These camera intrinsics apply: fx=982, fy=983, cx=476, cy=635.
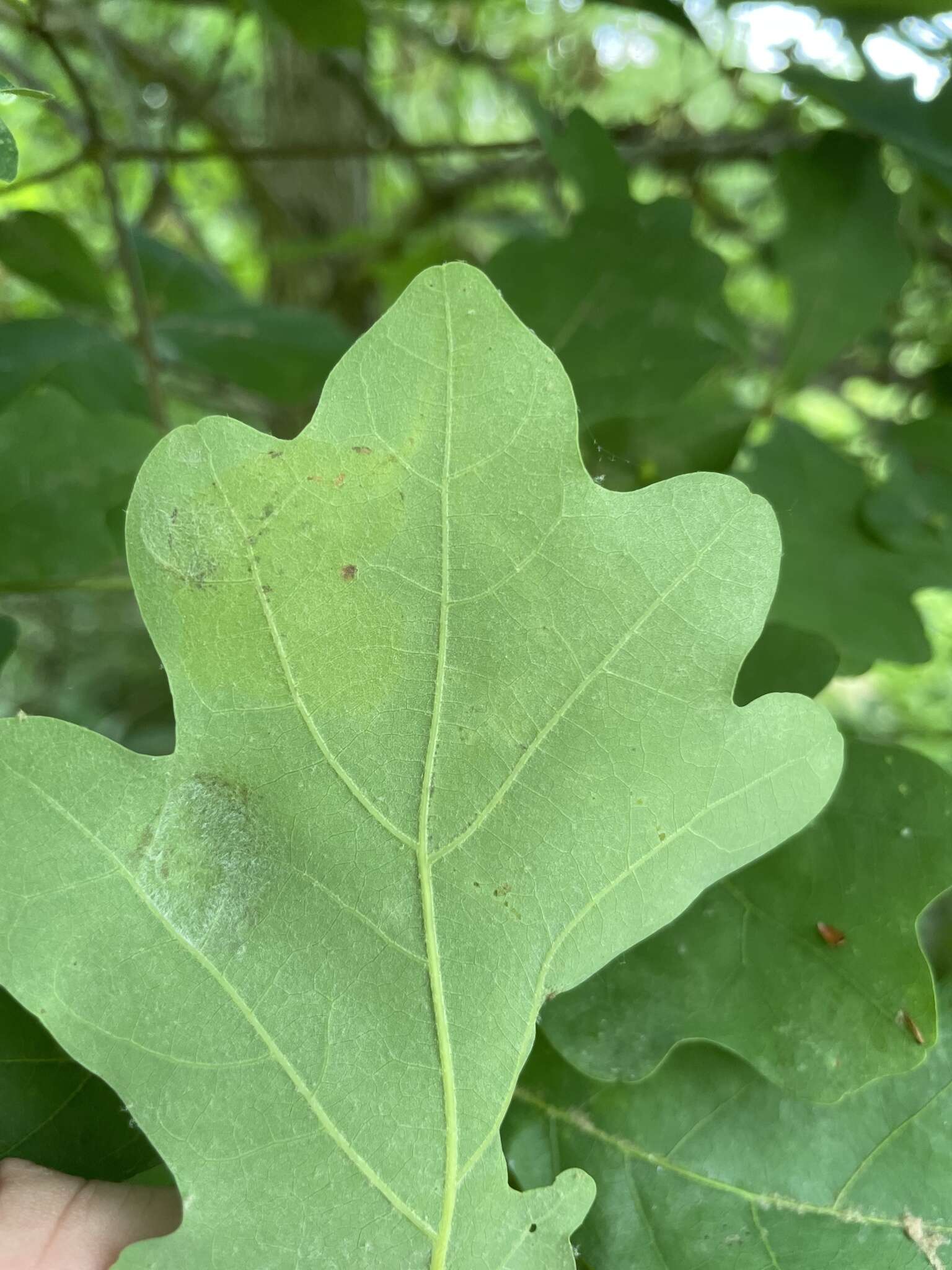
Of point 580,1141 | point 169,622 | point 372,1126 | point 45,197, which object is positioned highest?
point 169,622

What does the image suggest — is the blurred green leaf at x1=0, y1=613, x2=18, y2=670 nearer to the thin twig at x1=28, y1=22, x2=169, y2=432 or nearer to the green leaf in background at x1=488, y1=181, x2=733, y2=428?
the thin twig at x1=28, y1=22, x2=169, y2=432

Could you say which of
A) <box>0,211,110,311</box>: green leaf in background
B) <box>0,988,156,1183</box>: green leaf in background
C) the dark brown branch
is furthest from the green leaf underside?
<box>0,211,110,311</box>: green leaf in background

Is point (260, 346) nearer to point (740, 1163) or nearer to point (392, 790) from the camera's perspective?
point (392, 790)

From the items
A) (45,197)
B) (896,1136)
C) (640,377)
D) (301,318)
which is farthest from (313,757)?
(45,197)

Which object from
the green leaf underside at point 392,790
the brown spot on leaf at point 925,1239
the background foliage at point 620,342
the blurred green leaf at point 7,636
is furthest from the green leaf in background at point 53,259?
the brown spot on leaf at point 925,1239

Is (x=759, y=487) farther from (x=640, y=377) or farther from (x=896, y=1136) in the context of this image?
(x=896, y=1136)
